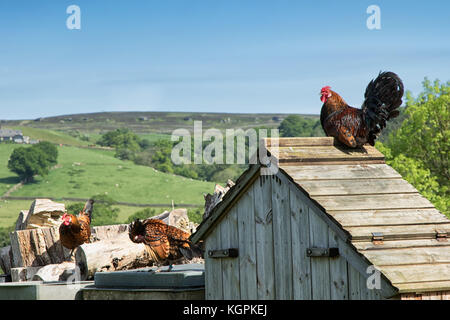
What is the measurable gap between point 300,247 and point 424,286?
1.51m

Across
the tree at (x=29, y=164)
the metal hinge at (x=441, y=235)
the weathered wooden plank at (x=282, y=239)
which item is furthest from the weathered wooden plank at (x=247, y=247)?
the tree at (x=29, y=164)

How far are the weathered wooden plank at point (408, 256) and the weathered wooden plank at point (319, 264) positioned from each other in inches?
24.6

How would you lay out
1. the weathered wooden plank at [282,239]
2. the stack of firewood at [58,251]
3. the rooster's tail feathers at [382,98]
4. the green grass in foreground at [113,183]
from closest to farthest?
the weathered wooden plank at [282,239], the rooster's tail feathers at [382,98], the stack of firewood at [58,251], the green grass in foreground at [113,183]

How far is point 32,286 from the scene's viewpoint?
1062cm

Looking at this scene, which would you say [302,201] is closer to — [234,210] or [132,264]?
[234,210]

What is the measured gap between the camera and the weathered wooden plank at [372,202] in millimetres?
7504

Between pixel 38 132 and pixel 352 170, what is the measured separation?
144m

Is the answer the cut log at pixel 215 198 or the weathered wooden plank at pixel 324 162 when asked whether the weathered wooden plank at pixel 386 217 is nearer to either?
the weathered wooden plank at pixel 324 162

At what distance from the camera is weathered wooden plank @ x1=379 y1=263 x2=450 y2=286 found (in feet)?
21.8

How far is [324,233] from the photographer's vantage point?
7.43 metres

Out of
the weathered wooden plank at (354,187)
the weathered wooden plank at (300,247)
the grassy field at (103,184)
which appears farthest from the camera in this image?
the grassy field at (103,184)

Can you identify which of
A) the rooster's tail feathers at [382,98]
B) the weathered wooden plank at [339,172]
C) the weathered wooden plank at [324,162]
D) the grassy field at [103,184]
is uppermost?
the rooster's tail feathers at [382,98]

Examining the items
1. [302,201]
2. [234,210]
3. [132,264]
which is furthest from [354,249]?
[132,264]

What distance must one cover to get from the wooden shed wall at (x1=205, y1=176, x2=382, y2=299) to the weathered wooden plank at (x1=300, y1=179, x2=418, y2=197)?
0.70 feet
